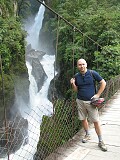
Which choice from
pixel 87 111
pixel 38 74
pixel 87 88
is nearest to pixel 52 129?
pixel 87 111

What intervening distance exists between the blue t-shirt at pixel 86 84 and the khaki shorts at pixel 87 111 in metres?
0.08

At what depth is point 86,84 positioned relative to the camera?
10.4ft

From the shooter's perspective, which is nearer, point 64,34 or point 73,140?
point 73,140

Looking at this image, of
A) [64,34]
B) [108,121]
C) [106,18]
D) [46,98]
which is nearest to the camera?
[108,121]

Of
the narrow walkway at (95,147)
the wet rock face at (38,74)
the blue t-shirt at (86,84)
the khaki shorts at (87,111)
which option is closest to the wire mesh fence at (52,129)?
the narrow walkway at (95,147)

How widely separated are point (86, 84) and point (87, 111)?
1.37 ft

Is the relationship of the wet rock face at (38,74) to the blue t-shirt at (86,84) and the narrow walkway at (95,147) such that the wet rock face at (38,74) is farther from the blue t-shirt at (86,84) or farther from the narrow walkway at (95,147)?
the blue t-shirt at (86,84)

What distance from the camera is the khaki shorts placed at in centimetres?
321

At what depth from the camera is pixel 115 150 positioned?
3.23 meters

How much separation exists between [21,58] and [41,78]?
15.7ft

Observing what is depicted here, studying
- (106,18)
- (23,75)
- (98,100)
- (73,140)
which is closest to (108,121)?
(73,140)

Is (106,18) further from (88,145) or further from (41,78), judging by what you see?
(41,78)

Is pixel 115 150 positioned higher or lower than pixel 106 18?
lower

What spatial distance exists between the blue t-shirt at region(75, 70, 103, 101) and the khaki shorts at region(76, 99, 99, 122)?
0.27 ft
